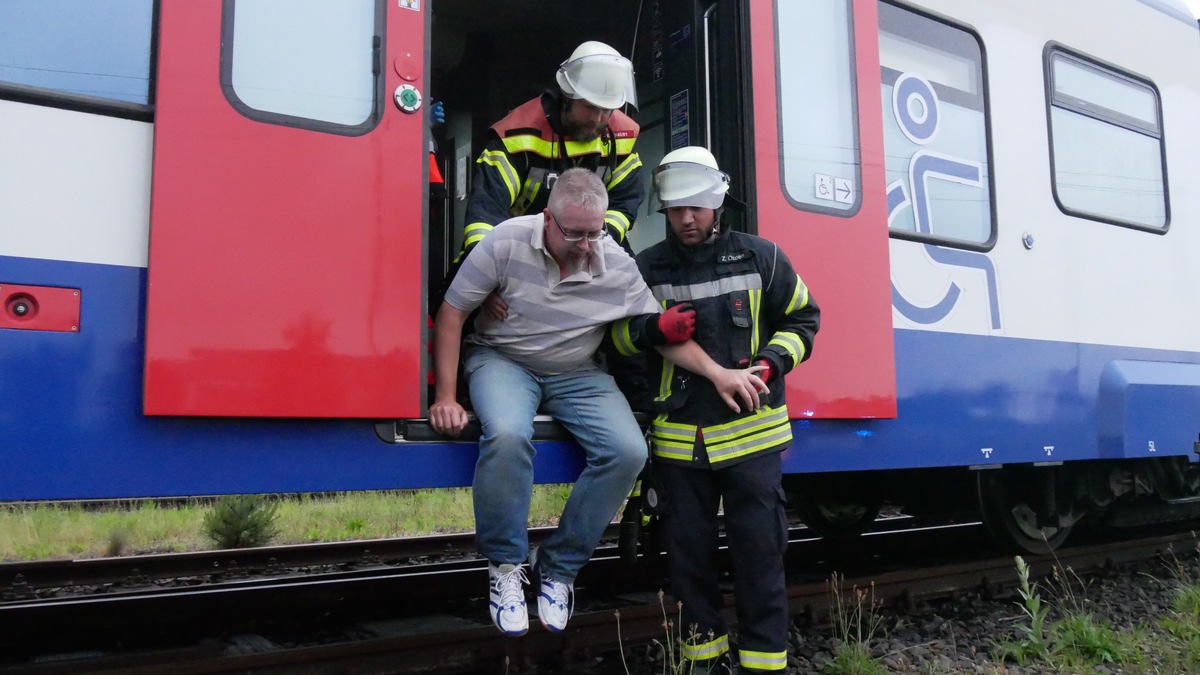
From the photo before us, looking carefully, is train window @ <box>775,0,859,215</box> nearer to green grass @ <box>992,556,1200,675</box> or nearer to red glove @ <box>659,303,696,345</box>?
red glove @ <box>659,303,696,345</box>

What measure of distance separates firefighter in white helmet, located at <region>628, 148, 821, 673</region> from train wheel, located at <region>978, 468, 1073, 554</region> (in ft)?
8.39

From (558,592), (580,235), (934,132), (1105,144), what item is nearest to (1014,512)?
(1105,144)

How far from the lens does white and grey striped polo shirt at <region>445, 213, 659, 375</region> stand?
3047mm

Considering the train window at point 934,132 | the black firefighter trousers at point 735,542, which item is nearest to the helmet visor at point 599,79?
the black firefighter trousers at point 735,542

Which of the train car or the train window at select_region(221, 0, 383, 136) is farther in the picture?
the train window at select_region(221, 0, 383, 136)

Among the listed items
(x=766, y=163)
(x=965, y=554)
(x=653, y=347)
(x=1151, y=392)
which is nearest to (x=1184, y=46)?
(x=1151, y=392)

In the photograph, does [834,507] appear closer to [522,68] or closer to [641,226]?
[641,226]

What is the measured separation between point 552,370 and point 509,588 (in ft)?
2.47

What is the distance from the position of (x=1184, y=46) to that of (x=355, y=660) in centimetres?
603

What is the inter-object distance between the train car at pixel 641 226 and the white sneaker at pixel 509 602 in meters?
0.36

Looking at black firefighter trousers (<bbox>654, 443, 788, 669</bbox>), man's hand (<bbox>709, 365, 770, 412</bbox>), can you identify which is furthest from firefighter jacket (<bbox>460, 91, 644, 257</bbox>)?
black firefighter trousers (<bbox>654, 443, 788, 669</bbox>)

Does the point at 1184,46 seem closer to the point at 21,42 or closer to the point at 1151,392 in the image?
the point at 1151,392

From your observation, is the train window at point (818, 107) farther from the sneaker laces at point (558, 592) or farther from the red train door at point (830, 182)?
the sneaker laces at point (558, 592)

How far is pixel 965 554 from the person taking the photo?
18.1ft
